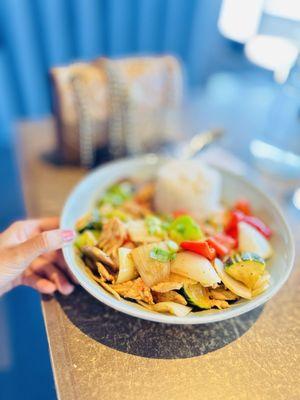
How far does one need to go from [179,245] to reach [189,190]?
210mm

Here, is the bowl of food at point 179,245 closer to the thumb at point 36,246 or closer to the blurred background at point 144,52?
the thumb at point 36,246

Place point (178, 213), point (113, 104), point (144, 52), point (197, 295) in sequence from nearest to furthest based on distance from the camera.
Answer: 1. point (197, 295)
2. point (178, 213)
3. point (113, 104)
4. point (144, 52)

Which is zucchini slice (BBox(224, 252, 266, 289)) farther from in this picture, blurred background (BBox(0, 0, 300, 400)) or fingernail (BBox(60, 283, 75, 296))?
blurred background (BBox(0, 0, 300, 400))

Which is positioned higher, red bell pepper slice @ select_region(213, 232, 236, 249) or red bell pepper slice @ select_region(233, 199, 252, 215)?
red bell pepper slice @ select_region(213, 232, 236, 249)

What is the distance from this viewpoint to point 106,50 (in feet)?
5.64

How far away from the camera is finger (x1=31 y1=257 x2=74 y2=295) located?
0.63 m

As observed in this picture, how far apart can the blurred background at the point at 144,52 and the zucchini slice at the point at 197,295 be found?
42 centimetres

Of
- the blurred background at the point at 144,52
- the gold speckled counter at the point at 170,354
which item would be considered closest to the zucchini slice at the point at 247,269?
the gold speckled counter at the point at 170,354

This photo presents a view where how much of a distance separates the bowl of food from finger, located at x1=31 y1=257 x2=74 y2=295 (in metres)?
Answer: 0.07

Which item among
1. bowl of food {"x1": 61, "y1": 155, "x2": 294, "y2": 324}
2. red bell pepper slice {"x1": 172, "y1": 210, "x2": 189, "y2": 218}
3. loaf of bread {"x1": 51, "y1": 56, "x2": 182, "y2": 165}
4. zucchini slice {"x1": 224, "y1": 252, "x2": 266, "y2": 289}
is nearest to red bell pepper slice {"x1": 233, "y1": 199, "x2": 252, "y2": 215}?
bowl of food {"x1": 61, "y1": 155, "x2": 294, "y2": 324}

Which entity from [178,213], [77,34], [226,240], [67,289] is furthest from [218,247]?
[77,34]

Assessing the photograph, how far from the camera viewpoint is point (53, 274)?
25.7 inches

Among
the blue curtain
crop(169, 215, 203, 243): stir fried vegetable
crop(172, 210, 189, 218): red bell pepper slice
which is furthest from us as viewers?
the blue curtain

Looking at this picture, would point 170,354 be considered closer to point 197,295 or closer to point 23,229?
point 197,295
